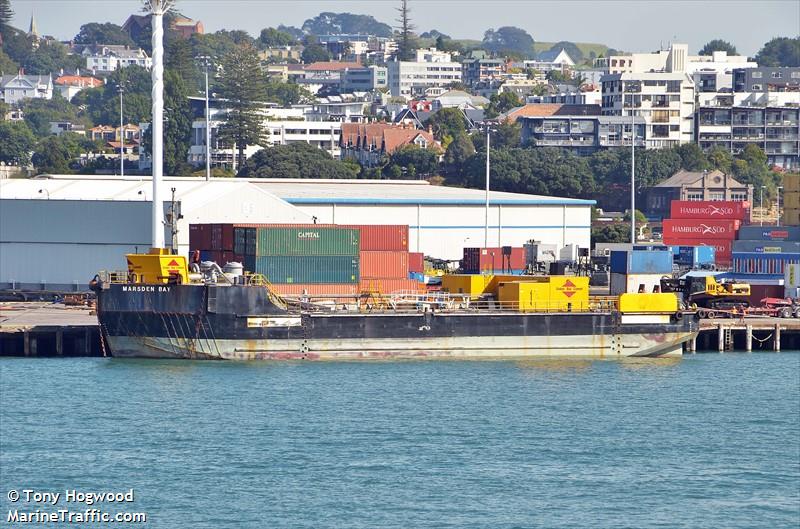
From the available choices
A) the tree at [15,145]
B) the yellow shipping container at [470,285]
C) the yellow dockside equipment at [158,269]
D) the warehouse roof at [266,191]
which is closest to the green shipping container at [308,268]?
the yellow shipping container at [470,285]

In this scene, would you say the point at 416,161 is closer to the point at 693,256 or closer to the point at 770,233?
the point at 770,233

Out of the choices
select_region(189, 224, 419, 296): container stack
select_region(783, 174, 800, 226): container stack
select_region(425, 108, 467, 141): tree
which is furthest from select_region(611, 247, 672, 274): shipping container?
select_region(425, 108, 467, 141): tree

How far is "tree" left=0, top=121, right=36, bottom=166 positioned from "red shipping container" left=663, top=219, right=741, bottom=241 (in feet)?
308

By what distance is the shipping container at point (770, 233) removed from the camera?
82.9 meters

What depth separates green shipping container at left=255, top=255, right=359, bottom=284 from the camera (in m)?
65.3

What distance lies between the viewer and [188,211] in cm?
7762

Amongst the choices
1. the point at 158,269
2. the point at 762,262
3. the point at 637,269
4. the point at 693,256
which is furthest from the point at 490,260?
the point at 158,269

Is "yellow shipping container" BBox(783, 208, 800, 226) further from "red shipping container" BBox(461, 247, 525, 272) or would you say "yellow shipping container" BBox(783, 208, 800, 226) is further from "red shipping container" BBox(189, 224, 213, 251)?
"red shipping container" BBox(189, 224, 213, 251)

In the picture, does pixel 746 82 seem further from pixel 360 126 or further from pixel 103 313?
pixel 103 313

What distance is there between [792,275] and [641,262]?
1049cm

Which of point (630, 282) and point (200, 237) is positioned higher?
point (200, 237)

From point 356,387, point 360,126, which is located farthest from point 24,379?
point 360,126

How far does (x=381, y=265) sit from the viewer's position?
7050 centimetres

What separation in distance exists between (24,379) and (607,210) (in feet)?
299
